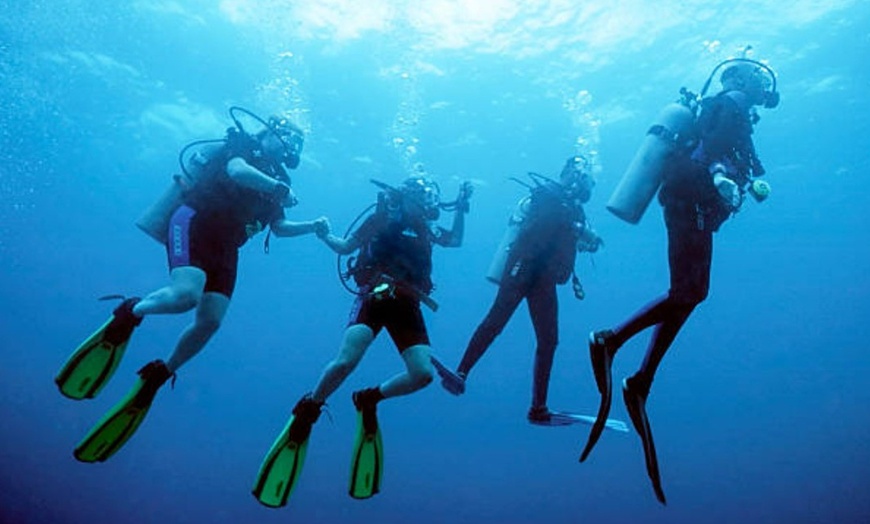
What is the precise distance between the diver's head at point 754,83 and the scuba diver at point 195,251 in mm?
4599

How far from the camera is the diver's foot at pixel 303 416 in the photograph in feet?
21.1

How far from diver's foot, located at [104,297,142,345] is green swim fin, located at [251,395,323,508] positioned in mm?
2023

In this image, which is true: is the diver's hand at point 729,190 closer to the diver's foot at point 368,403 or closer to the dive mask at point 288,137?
the diver's foot at point 368,403

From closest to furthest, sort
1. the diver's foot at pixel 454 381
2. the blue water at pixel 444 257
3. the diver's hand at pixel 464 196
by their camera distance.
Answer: the diver's foot at pixel 454 381, the diver's hand at pixel 464 196, the blue water at pixel 444 257

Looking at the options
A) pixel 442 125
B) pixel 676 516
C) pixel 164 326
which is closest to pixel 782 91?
pixel 442 125

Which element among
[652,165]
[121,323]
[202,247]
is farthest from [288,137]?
[652,165]

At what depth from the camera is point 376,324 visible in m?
6.57

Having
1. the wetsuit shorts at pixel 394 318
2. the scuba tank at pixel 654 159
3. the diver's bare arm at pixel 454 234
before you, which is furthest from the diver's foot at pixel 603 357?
the diver's bare arm at pixel 454 234

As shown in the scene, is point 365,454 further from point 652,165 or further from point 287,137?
point 652,165

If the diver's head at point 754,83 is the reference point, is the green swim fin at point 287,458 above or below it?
below

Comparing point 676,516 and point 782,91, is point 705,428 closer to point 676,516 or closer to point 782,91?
point 676,516

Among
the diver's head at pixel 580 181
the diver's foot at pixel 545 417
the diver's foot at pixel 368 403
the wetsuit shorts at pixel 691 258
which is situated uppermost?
the diver's head at pixel 580 181

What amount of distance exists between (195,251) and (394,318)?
2.30m

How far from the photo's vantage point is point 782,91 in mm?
21359
